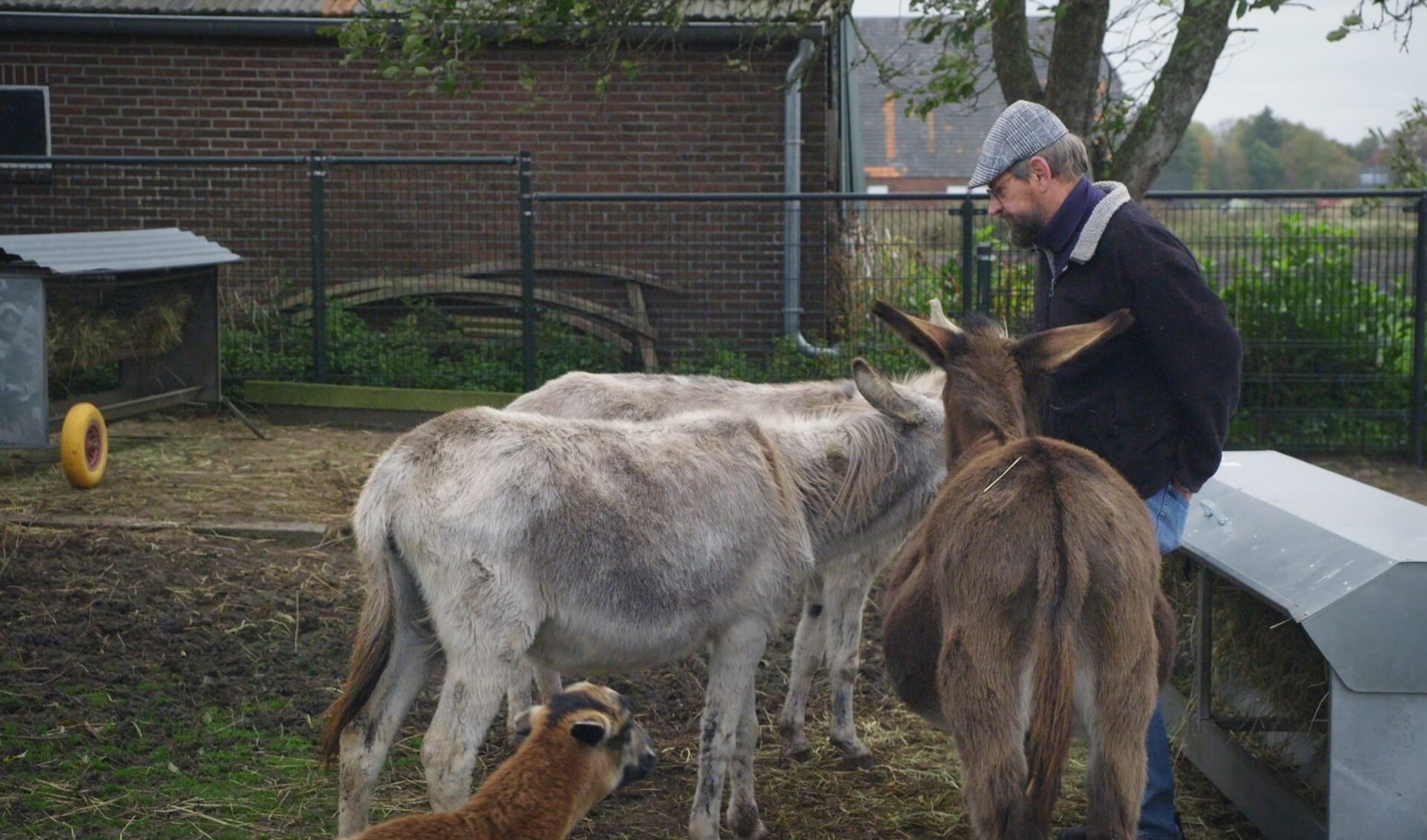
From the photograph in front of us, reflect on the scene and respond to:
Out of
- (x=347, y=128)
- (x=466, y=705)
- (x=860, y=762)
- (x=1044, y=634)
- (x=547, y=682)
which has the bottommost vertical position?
(x=860, y=762)

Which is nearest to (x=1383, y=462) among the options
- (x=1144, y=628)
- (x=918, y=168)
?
(x=1144, y=628)

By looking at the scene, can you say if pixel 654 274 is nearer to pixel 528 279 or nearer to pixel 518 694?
pixel 528 279

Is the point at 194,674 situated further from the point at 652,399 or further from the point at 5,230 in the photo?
the point at 5,230

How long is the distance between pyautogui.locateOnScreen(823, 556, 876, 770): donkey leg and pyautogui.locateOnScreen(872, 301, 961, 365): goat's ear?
1804 mm

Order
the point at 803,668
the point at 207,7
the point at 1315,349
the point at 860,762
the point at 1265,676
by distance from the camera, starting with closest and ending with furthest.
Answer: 1. the point at 1265,676
2. the point at 860,762
3. the point at 803,668
4. the point at 1315,349
5. the point at 207,7

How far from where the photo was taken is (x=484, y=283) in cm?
1248

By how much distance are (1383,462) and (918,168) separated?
38.6 meters

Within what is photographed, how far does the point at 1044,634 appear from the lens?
3064mm

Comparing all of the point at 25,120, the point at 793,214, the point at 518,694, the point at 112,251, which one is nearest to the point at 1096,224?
the point at 518,694

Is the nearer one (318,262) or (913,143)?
(318,262)

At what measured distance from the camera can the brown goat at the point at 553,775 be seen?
3465mm

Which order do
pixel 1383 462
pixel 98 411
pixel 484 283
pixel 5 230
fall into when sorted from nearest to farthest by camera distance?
1. pixel 98 411
2. pixel 1383 462
3. pixel 484 283
4. pixel 5 230

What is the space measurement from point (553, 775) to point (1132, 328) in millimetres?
1997

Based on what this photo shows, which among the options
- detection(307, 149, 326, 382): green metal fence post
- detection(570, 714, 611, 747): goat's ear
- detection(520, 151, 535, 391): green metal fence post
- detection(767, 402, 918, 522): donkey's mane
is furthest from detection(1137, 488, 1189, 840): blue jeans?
detection(307, 149, 326, 382): green metal fence post
